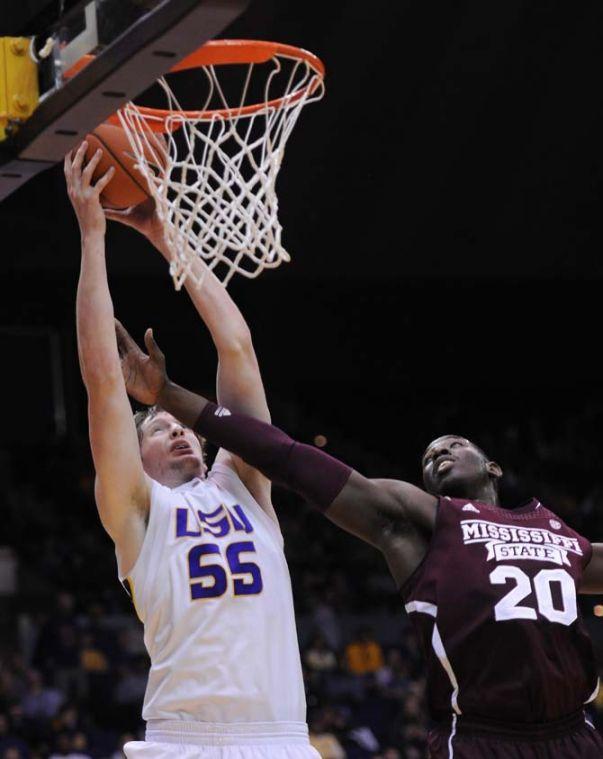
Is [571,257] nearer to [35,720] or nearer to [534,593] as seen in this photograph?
[35,720]

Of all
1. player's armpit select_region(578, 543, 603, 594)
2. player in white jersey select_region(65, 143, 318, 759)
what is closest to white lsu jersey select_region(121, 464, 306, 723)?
player in white jersey select_region(65, 143, 318, 759)

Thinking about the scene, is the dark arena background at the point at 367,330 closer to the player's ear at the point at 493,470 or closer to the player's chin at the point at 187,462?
the player's chin at the point at 187,462

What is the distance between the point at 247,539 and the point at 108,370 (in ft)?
2.23

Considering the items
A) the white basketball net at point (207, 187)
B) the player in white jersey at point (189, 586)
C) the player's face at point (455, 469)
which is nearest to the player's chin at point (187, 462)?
the player in white jersey at point (189, 586)

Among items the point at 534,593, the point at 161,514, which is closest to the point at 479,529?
the point at 534,593

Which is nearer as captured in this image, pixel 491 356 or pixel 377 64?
pixel 377 64

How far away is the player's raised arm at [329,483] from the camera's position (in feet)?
14.0

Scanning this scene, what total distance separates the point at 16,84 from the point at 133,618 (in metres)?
11.0

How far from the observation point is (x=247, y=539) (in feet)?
14.4

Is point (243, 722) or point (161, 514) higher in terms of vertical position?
point (161, 514)

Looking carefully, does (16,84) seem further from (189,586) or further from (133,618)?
(133,618)

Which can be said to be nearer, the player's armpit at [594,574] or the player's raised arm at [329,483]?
the player's raised arm at [329,483]

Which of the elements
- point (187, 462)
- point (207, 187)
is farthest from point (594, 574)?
point (207, 187)

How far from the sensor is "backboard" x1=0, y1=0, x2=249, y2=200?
342 centimetres
